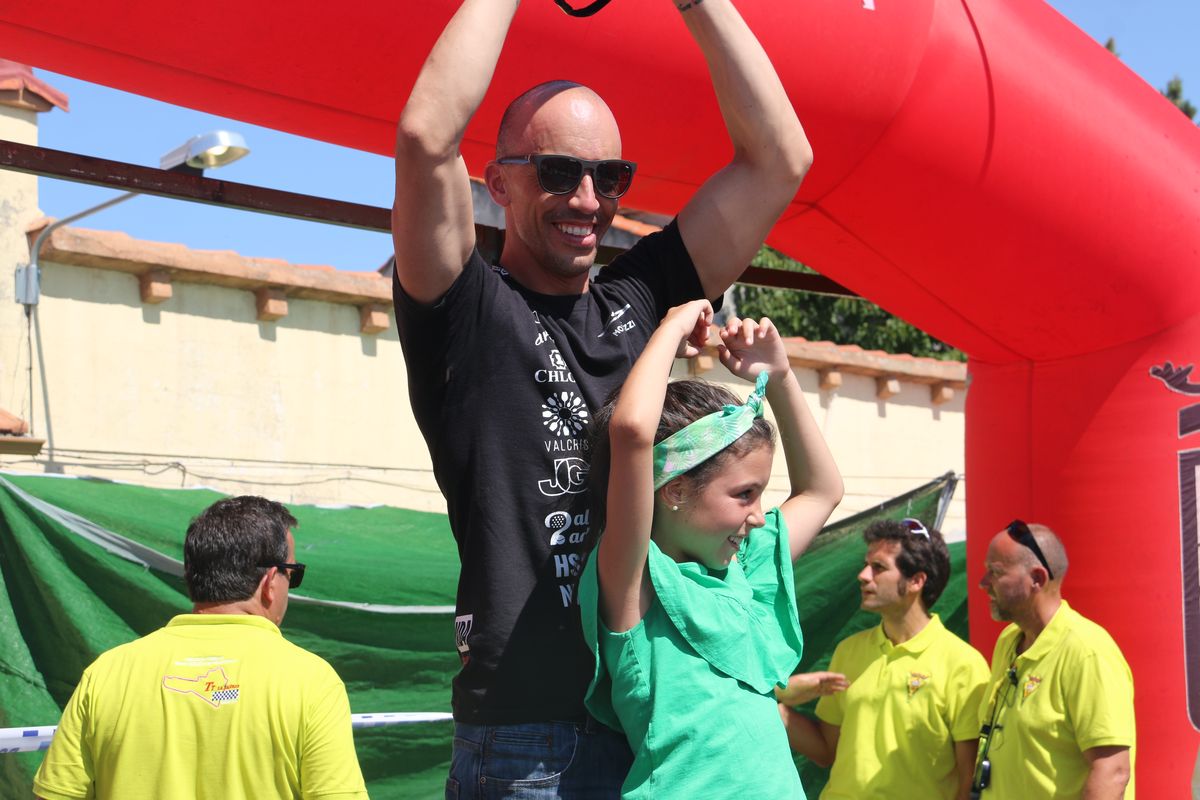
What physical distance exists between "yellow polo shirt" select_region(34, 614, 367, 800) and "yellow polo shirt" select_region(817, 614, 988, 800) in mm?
2097

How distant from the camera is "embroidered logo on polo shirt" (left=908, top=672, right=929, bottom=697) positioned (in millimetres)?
4305

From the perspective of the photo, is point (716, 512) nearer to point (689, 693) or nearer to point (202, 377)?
point (689, 693)

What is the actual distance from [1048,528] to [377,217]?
199 cm

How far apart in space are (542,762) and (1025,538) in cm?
247

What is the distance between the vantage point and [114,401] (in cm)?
614

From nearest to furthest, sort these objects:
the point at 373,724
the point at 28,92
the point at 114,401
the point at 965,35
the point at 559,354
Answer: the point at 559,354 → the point at 965,35 → the point at 373,724 → the point at 114,401 → the point at 28,92

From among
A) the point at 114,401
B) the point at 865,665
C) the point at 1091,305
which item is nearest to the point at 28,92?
the point at 114,401

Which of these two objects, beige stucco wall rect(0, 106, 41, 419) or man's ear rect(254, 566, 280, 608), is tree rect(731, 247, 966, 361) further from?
man's ear rect(254, 566, 280, 608)

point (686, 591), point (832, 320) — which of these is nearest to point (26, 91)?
point (686, 591)

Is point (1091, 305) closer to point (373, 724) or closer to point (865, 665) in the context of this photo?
point (865, 665)

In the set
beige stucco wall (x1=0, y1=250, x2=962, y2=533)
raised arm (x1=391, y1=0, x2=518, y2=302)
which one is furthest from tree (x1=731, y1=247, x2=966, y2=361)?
raised arm (x1=391, y1=0, x2=518, y2=302)

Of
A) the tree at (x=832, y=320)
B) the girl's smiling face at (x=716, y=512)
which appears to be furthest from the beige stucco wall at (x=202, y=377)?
the tree at (x=832, y=320)

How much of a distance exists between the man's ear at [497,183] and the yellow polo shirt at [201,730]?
3.86 feet

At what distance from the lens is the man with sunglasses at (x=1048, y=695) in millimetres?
3557
